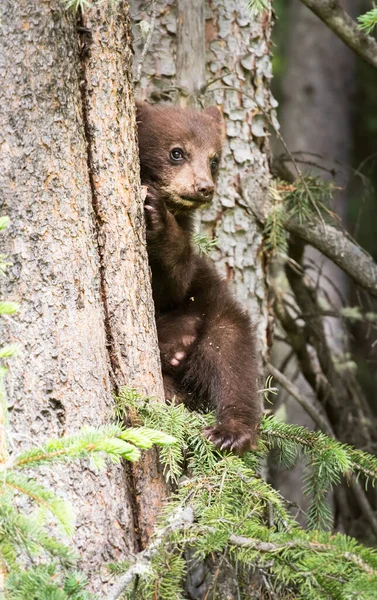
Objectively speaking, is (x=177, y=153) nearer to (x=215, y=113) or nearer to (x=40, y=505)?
(x=215, y=113)

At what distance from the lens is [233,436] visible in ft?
10.2

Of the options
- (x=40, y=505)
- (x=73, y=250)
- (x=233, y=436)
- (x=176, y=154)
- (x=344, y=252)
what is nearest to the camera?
(x=40, y=505)

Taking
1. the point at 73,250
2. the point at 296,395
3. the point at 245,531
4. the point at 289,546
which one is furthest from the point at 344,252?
the point at 289,546

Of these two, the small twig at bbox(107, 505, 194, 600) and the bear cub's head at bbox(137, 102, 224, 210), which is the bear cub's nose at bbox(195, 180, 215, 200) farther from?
the small twig at bbox(107, 505, 194, 600)

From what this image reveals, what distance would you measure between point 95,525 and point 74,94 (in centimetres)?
143

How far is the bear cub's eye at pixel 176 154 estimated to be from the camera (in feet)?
13.4

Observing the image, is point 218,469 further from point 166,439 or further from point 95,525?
point 166,439

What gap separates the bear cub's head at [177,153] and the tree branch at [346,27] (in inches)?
35.4

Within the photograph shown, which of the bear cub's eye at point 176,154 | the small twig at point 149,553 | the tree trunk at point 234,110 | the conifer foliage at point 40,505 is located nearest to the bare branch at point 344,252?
the tree trunk at point 234,110

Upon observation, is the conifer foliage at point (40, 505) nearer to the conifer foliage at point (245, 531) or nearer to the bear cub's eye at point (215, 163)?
the conifer foliage at point (245, 531)

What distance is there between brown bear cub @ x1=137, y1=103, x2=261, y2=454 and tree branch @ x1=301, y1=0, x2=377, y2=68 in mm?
854

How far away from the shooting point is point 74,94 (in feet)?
8.79

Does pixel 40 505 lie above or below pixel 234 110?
below

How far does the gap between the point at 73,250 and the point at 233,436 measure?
102 cm
